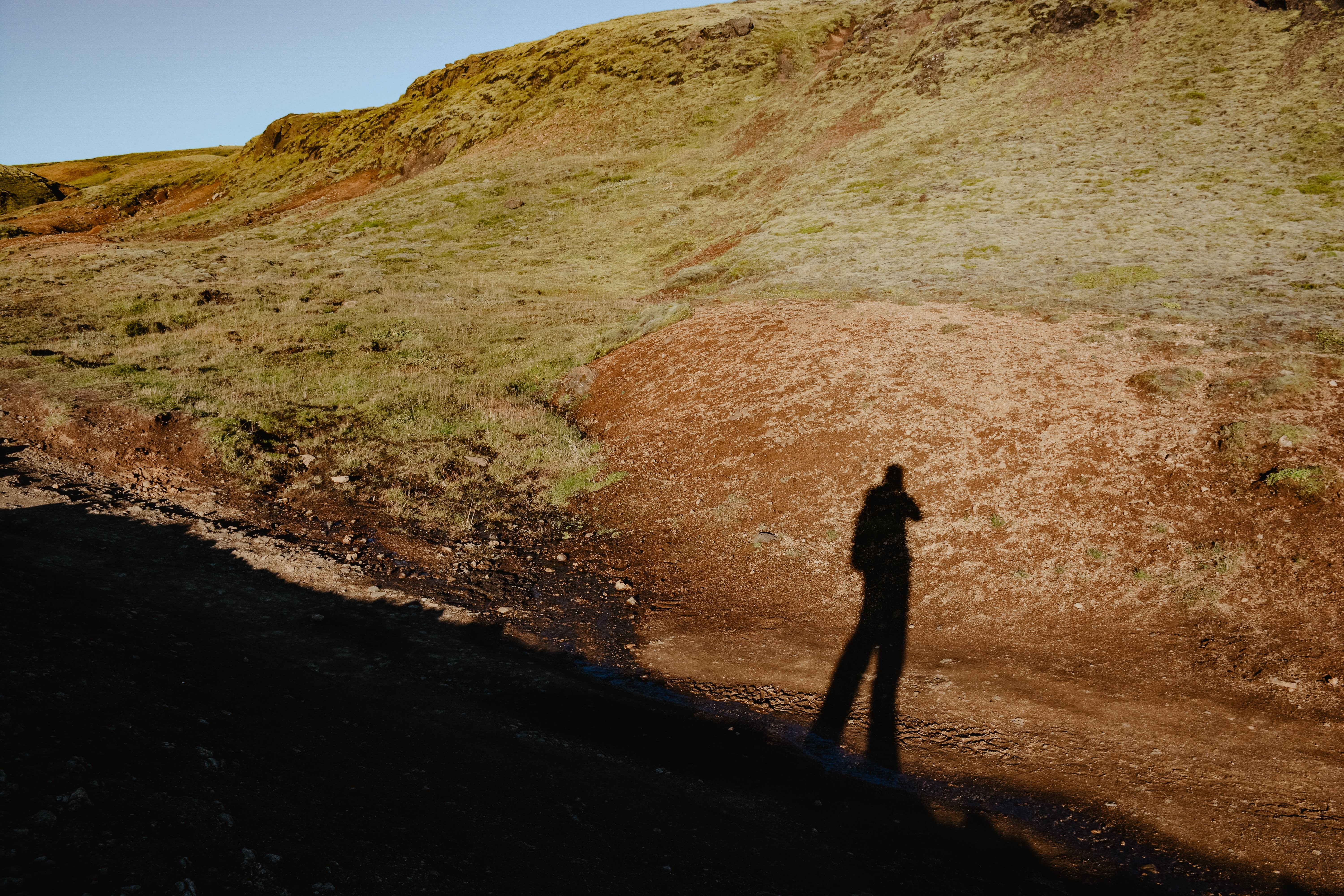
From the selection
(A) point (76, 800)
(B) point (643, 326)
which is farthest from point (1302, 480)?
(B) point (643, 326)

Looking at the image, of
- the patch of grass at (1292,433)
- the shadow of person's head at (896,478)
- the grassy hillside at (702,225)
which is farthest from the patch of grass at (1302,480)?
the shadow of person's head at (896,478)

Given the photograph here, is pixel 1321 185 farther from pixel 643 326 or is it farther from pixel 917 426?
pixel 643 326

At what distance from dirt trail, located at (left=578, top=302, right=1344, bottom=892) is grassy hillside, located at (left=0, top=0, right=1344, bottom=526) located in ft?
10.4

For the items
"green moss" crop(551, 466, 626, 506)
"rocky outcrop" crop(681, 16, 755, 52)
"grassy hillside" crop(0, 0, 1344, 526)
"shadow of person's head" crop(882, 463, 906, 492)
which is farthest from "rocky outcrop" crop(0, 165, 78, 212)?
"shadow of person's head" crop(882, 463, 906, 492)

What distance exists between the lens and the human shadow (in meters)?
7.25

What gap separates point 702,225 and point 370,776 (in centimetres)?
3830

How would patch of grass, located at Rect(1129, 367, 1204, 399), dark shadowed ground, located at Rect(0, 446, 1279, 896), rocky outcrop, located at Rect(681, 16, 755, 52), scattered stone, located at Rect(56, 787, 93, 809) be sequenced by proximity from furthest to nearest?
rocky outcrop, located at Rect(681, 16, 755, 52), patch of grass, located at Rect(1129, 367, 1204, 399), dark shadowed ground, located at Rect(0, 446, 1279, 896), scattered stone, located at Rect(56, 787, 93, 809)

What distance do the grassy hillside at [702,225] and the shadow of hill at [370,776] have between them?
5.44 metres

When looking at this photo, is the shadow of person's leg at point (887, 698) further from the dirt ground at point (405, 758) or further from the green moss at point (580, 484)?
the green moss at point (580, 484)

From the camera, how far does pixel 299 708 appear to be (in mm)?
5910

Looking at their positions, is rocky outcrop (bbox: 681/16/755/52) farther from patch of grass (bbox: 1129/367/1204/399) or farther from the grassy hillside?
patch of grass (bbox: 1129/367/1204/399)

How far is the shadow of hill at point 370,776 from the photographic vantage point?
354 cm

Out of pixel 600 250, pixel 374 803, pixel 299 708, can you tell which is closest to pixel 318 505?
pixel 299 708

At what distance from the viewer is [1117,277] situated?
18312 mm
